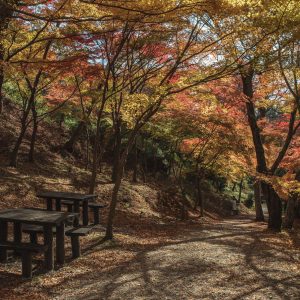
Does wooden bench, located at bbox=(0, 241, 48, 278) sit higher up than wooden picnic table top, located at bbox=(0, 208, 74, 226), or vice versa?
wooden picnic table top, located at bbox=(0, 208, 74, 226)

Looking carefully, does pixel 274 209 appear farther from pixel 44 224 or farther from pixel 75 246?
pixel 44 224

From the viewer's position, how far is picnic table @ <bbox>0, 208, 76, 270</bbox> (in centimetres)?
609

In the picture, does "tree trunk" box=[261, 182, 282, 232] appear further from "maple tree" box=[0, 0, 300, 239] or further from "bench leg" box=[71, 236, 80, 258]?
"bench leg" box=[71, 236, 80, 258]

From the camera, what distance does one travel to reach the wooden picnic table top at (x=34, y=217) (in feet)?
19.7

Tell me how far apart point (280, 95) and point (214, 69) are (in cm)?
604

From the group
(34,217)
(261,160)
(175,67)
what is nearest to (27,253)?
(34,217)

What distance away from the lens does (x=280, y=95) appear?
1416 centimetres

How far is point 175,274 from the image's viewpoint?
6516mm

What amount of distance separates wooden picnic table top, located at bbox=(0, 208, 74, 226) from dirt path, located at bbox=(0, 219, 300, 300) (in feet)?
3.02

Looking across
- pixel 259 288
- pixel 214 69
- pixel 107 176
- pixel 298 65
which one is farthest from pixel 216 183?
pixel 259 288

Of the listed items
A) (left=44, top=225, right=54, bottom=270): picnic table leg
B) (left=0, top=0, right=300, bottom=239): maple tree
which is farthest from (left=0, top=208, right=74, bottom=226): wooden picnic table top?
(left=0, top=0, right=300, bottom=239): maple tree

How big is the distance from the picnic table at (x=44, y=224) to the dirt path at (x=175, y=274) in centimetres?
33

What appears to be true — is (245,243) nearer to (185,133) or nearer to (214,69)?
(214,69)

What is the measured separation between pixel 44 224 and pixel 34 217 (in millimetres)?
339
